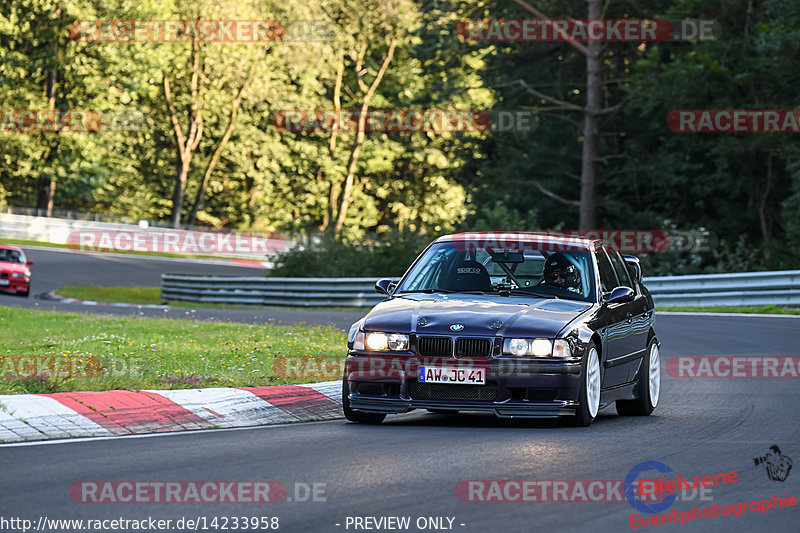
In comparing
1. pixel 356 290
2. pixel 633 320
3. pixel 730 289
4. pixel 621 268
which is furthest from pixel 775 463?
pixel 356 290

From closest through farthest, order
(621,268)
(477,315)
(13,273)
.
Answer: (477,315)
(621,268)
(13,273)

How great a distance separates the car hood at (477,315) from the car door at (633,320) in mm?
872

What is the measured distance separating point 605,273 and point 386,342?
2509 mm

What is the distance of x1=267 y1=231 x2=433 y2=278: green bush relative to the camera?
3600 cm

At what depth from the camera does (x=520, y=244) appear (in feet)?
36.6

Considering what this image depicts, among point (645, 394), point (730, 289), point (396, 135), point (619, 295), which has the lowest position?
point (645, 394)

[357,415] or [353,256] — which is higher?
[353,256]

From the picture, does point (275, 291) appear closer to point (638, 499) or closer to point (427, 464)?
point (427, 464)

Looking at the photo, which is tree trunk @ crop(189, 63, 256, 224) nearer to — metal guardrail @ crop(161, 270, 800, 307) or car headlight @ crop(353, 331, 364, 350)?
metal guardrail @ crop(161, 270, 800, 307)

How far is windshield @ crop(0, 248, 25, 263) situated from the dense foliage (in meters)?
7.46

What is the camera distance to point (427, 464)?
25.8 ft

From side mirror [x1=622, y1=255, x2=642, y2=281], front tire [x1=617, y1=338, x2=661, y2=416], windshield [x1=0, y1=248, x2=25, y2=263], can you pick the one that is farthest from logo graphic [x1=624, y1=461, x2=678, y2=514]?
windshield [x1=0, y1=248, x2=25, y2=263]

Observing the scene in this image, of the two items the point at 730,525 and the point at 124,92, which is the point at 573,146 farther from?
the point at 730,525

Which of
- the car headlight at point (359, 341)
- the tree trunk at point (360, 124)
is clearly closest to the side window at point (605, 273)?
the car headlight at point (359, 341)
